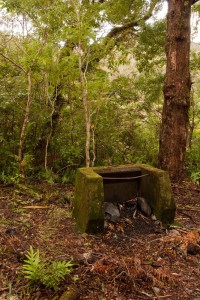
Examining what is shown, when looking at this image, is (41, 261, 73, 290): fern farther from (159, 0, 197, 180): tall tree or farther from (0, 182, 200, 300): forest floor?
(159, 0, 197, 180): tall tree

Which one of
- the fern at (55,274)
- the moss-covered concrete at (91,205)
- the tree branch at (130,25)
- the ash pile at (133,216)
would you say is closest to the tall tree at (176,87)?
the ash pile at (133,216)

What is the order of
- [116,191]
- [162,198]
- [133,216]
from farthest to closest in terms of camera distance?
1. [116,191]
2. [133,216]
3. [162,198]

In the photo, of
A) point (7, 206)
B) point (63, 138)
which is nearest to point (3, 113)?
point (63, 138)

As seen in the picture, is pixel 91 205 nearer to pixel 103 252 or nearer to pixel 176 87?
pixel 103 252

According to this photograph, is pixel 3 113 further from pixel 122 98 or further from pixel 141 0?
pixel 141 0

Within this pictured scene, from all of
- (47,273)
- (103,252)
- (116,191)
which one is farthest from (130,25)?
(47,273)

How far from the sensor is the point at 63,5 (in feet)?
17.9

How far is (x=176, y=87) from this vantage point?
20.2 feet

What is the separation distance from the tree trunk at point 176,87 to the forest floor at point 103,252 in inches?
62.9

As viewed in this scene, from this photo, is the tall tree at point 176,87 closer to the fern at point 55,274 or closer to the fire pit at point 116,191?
the fire pit at point 116,191

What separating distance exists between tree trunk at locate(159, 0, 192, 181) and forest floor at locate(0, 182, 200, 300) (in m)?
1.60

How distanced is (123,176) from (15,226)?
1.87 m

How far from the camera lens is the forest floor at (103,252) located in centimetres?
262

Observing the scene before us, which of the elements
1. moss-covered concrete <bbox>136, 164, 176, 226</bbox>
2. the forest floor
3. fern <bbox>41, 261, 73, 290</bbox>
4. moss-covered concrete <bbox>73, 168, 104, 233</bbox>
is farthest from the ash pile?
fern <bbox>41, 261, 73, 290</bbox>
